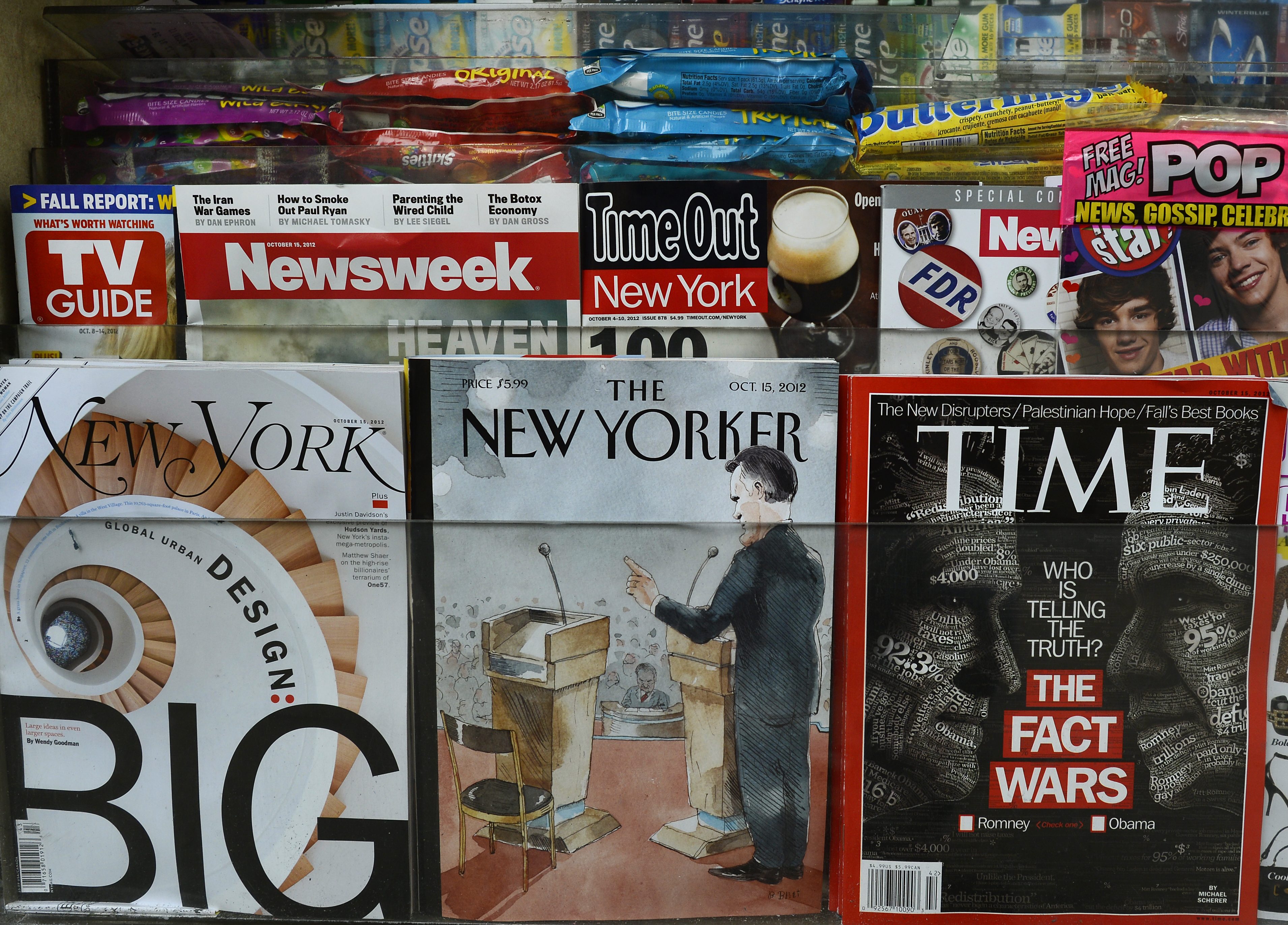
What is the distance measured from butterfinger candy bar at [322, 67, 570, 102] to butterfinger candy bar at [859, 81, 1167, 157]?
32 cm

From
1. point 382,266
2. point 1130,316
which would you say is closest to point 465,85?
point 382,266

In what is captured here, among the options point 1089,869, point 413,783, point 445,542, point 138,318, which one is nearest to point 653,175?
point 445,542

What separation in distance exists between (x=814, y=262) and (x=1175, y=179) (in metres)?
0.34

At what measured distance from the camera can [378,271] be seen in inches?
31.1

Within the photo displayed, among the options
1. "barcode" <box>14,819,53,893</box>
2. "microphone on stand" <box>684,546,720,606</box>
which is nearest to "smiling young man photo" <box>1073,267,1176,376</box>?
"microphone on stand" <box>684,546,720,606</box>

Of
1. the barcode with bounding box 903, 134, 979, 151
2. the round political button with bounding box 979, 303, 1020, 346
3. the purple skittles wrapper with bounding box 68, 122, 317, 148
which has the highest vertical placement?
the purple skittles wrapper with bounding box 68, 122, 317, 148

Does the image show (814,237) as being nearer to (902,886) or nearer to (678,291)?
(678,291)

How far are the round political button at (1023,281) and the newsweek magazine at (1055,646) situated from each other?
108 mm

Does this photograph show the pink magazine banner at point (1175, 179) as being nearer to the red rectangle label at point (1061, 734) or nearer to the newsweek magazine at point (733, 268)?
the newsweek magazine at point (733, 268)

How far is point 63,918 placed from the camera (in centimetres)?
79

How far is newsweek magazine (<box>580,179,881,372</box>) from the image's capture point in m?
0.78

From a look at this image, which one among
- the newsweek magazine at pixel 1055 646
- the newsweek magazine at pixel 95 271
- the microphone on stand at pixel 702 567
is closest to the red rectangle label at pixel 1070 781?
the newsweek magazine at pixel 1055 646

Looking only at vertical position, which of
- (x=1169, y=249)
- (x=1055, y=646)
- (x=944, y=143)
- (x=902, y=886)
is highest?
(x=944, y=143)

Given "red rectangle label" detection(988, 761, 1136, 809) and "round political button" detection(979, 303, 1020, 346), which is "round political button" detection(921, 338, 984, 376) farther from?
"red rectangle label" detection(988, 761, 1136, 809)
